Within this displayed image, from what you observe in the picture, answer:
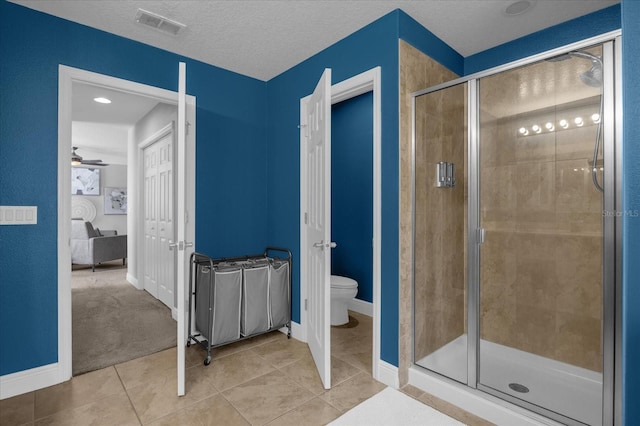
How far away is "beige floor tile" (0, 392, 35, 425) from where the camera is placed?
6.14 feet

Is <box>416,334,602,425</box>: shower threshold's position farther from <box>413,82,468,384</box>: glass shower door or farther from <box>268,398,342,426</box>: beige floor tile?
<box>268,398,342,426</box>: beige floor tile

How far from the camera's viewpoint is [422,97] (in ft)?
7.52

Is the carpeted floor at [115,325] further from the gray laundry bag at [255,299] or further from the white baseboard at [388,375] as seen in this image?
the white baseboard at [388,375]

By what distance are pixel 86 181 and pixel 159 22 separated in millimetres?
7636

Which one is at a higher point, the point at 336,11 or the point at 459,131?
the point at 336,11

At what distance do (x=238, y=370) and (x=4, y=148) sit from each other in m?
2.12

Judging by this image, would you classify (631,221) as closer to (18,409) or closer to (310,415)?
(310,415)

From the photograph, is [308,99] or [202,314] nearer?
[202,314]

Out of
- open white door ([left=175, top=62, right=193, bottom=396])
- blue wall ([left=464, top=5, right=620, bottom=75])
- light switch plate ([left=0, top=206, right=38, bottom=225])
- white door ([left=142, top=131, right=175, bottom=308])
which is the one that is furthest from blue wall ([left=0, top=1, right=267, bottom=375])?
blue wall ([left=464, top=5, right=620, bottom=75])

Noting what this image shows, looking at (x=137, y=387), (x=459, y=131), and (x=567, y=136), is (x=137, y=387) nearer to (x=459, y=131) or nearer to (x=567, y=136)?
(x=459, y=131)

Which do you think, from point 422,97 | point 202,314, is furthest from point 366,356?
point 422,97

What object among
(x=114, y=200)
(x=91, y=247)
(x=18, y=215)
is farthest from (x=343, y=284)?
(x=114, y=200)

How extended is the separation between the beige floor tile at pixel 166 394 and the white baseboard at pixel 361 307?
187 centimetres

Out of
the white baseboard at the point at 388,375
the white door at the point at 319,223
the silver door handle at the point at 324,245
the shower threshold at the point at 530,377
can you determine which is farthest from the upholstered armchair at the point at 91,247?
the shower threshold at the point at 530,377
